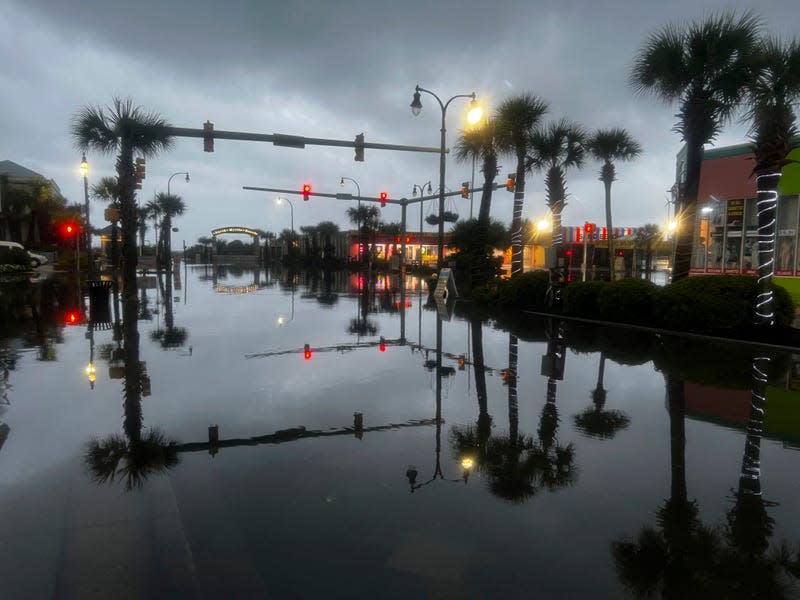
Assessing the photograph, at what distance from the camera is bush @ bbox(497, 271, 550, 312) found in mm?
19922

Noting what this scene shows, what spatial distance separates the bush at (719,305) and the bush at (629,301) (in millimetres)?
1178

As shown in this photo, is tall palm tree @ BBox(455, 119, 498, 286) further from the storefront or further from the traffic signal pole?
the storefront

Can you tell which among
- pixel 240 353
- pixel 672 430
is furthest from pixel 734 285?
pixel 240 353

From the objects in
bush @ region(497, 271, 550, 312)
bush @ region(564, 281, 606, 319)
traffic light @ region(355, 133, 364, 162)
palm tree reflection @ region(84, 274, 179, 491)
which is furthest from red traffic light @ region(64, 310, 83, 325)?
bush @ region(564, 281, 606, 319)

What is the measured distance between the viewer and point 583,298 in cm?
1758

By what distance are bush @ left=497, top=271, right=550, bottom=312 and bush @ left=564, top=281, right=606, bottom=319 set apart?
5.27ft

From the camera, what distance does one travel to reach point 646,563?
3680mm

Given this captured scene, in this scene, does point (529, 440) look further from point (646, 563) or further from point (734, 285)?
point (734, 285)

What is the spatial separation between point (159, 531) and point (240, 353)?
754 cm

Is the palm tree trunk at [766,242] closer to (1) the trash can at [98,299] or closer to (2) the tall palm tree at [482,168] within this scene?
(2) the tall palm tree at [482,168]

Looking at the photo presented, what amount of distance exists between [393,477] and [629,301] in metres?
12.7

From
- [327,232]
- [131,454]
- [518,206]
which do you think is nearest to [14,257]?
[518,206]

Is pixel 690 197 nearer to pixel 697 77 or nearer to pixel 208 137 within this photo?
pixel 697 77

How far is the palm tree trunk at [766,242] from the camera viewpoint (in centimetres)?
1305
